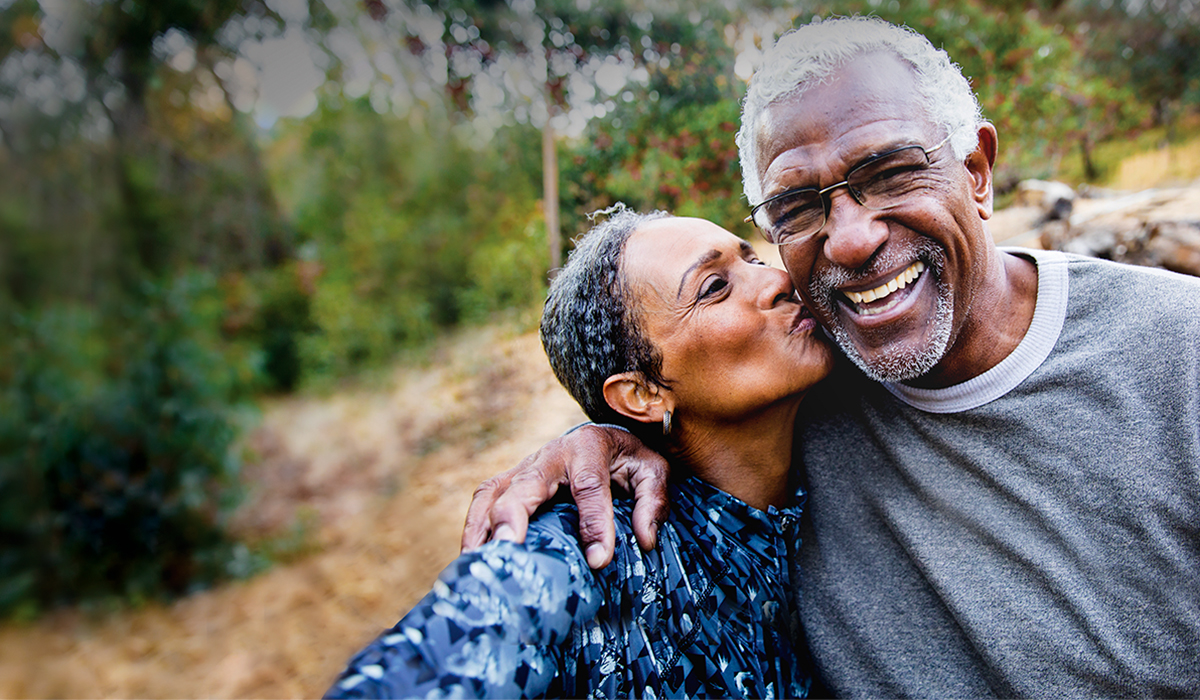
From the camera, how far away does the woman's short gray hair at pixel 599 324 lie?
174 cm

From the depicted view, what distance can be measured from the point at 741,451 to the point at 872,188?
0.80 m

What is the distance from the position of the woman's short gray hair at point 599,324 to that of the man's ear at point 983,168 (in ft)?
2.88

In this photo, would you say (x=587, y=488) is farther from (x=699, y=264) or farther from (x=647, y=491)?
(x=699, y=264)

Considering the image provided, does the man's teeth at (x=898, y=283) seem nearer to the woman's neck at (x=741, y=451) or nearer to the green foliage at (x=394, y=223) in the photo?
the woman's neck at (x=741, y=451)

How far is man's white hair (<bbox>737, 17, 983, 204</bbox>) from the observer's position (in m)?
1.66

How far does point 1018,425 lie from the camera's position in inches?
63.7

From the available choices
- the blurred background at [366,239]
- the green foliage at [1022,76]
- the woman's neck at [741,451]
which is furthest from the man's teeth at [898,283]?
the green foliage at [1022,76]

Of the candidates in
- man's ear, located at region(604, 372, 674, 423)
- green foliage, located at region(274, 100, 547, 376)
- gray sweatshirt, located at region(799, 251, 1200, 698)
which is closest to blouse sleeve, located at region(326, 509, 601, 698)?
man's ear, located at region(604, 372, 674, 423)

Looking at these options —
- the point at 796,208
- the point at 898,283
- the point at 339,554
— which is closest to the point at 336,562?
the point at 339,554

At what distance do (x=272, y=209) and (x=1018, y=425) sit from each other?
431 inches

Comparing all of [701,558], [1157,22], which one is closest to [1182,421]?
[701,558]

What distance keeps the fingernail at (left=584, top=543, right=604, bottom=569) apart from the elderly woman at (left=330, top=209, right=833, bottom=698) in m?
0.02

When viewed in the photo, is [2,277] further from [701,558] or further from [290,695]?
[701,558]

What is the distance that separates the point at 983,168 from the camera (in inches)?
71.2
